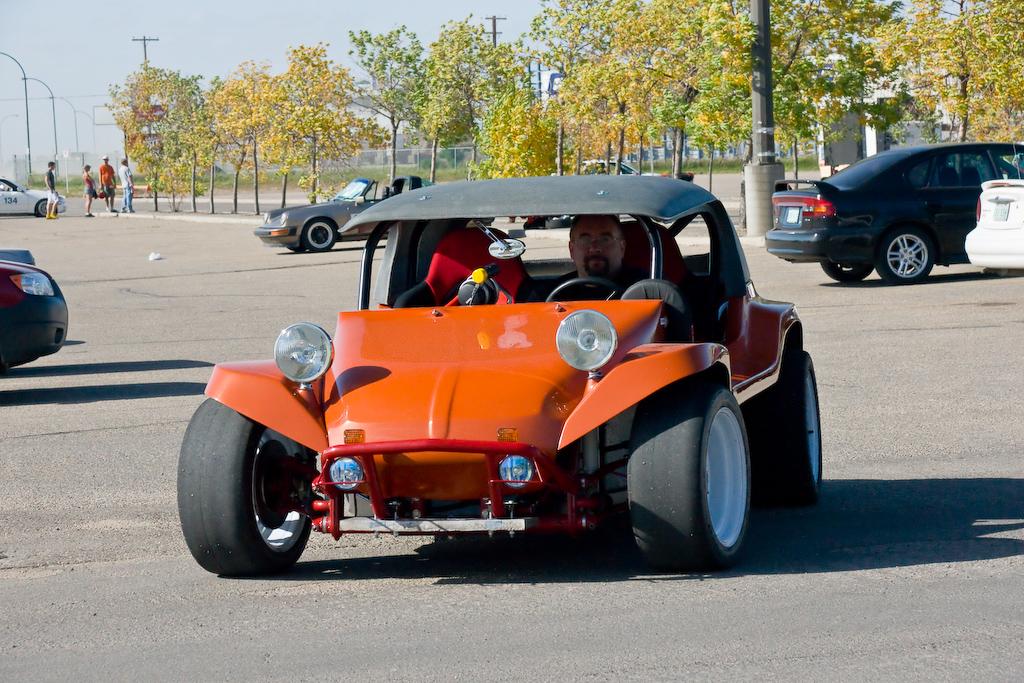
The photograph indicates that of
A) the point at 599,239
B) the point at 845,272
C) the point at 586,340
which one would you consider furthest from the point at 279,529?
the point at 845,272

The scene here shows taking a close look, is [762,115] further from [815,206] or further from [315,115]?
[315,115]

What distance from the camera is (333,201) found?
103 ft

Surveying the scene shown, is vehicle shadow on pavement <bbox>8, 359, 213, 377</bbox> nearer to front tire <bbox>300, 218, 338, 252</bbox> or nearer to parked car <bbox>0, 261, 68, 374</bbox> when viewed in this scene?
parked car <bbox>0, 261, 68, 374</bbox>

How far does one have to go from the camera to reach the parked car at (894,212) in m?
18.5

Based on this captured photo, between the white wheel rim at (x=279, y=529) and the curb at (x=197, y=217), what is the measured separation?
36947 millimetres

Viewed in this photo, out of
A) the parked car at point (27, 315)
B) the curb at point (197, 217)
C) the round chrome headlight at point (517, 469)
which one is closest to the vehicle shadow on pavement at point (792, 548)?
the round chrome headlight at point (517, 469)

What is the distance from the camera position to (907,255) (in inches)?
734

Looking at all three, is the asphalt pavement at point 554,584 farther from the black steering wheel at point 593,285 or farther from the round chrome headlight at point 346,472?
the black steering wheel at point 593,285

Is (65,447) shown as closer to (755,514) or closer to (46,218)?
(755,514)

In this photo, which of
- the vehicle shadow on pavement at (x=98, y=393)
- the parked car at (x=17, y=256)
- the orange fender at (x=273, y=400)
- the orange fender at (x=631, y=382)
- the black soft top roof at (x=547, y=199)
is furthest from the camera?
the parked car at (x=17, y=256)

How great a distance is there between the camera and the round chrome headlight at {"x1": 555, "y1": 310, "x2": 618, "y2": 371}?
5551 mm

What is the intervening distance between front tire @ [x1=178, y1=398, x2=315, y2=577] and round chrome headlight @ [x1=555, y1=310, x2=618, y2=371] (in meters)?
1.10

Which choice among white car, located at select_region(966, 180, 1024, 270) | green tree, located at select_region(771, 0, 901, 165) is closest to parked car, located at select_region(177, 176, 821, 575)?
white car, located at select_region(966, 180, 1024, 270)

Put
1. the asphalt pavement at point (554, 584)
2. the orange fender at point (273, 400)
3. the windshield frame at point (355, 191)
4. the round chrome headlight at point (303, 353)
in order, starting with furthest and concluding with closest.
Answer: the windshield frame at point (355, 191) → the round chrome headlight at point (303, 353) → the orange fender at point (273, 400) → the asphalt pavement at point (554, 584)
